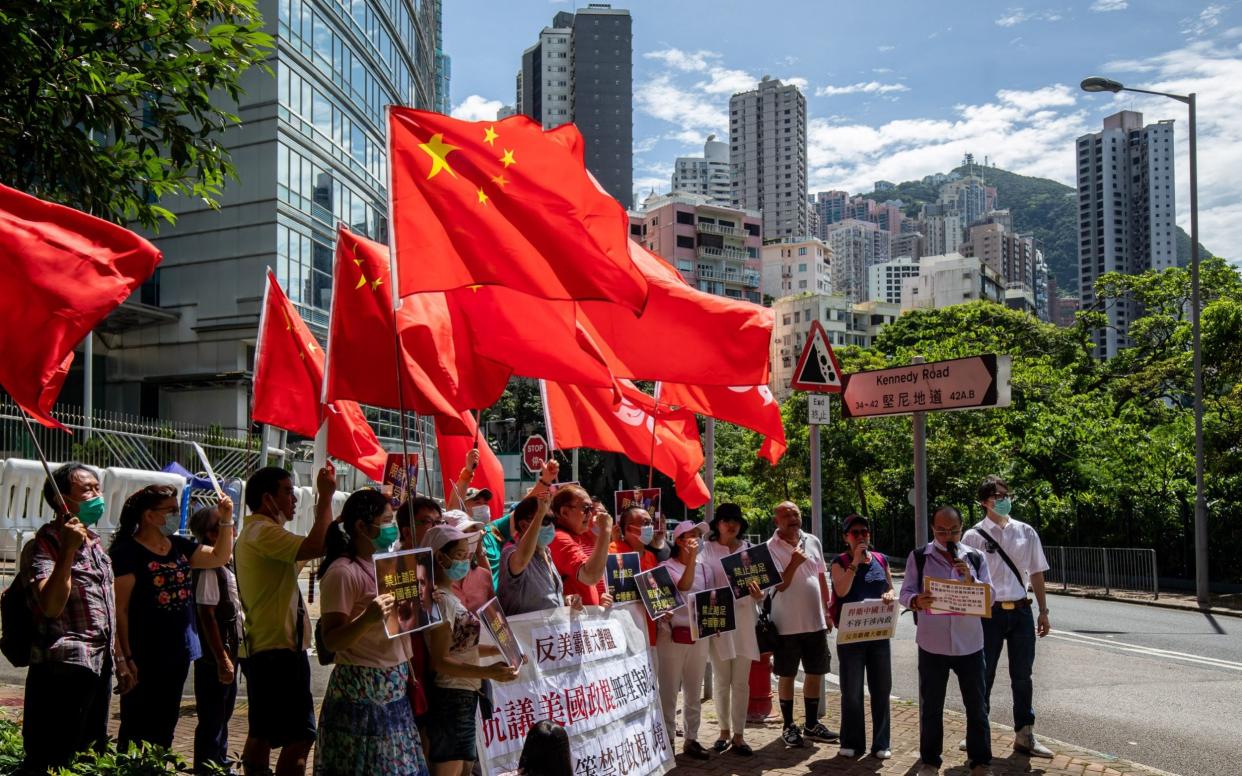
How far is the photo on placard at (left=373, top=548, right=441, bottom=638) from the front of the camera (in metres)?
4.90

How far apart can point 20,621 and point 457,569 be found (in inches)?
85.7

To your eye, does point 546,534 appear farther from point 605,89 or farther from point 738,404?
point 605,89

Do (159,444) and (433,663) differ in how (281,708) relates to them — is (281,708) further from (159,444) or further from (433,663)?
(159,444)

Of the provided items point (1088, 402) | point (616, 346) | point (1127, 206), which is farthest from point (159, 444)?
point (1127, 206)

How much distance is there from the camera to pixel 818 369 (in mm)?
9555

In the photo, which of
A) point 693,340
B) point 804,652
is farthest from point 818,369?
point 804,652

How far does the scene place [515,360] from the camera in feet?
25.8

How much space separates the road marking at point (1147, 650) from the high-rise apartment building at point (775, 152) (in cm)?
17048

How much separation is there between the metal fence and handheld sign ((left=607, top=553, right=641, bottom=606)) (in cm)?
1982

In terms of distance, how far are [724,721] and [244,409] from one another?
1067 inches

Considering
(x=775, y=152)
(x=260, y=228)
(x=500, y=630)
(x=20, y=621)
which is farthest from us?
(x=775, y=152)

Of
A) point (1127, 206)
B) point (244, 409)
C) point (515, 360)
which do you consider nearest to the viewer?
point (515, 360)

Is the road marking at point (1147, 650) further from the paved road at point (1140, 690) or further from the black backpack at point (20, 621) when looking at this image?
the black backpack at point (20, 621)

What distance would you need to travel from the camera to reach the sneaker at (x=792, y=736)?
28.0 ft
